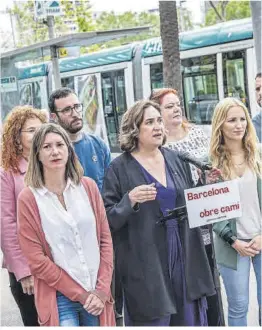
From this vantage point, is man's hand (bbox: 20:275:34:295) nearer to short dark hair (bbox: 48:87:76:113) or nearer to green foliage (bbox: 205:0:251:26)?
short dark hair (bbox: 48:87:76:113)

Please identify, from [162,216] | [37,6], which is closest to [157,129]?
[162,216]

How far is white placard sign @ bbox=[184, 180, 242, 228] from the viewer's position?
3.05 metres

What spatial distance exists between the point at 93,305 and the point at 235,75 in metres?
8.52

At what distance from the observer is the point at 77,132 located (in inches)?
147

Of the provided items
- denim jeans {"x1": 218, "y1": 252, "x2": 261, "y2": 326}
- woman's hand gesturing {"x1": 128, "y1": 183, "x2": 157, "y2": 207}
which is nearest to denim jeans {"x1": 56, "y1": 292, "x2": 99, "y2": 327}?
woman's hand gesturing {"x1": 128, "y1": 183, "x2": 157, "y2": 207}

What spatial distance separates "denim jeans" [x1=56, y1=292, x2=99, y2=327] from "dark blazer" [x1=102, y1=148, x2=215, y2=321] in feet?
1.10

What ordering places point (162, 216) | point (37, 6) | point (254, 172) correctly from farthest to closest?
A: point (37, 6), point (254, 172), point (162, 216)

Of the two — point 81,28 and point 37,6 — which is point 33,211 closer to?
point 37,6

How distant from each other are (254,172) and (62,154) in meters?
1.20

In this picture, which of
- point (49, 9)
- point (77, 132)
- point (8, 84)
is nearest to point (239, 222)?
point (77, 132)

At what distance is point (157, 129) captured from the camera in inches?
124

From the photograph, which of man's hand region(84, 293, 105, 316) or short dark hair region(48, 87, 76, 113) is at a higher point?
short dark hair region(48, 87, 76, 113)

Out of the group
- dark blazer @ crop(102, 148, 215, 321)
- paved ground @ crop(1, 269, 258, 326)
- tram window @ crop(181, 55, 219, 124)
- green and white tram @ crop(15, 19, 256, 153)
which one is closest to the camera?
dark blazer @ crop(102, 148, 215, 321)

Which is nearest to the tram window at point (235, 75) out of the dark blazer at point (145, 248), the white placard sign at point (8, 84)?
the white placard sign at point (8, 84)
